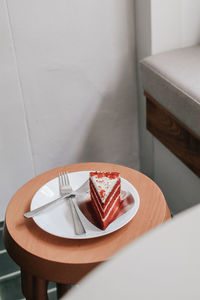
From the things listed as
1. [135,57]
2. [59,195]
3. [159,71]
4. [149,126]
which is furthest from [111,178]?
[135,57]

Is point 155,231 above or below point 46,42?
above

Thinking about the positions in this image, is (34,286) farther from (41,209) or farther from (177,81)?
(177,81)

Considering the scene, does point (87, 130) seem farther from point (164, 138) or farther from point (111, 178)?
point (111, 178)

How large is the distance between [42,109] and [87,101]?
0.20 m

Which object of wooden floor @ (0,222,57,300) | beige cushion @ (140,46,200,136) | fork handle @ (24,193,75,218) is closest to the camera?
fork handle @ (24,193,75,218)

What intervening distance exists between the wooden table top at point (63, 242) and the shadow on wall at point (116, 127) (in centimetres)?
68

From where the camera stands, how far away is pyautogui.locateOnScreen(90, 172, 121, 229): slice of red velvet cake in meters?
1.00

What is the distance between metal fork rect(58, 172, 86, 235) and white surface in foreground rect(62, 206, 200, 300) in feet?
2.26

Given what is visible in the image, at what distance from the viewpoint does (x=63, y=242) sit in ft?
3.24

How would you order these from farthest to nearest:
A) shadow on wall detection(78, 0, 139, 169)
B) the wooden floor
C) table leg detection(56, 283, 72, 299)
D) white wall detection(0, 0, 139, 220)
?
shadow on wall detection(78, 0, 139, 169) → white wall detection(0, 0, 139, 220) → the wooden floor → table leg detection(56, 283, 72, 299)

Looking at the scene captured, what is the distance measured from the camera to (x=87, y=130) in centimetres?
→ 177

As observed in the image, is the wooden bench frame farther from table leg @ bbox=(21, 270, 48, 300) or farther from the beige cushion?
table leg @ bbox=(21, 270, 48, 300)

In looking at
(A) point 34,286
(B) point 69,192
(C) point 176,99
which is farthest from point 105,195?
(C) point 176,99

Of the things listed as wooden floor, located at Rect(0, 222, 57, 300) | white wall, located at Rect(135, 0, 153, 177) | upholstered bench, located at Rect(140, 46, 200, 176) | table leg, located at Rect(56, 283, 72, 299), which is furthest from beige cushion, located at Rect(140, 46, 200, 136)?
wooden floor, located at Rect(0, 222, 57, 300)
